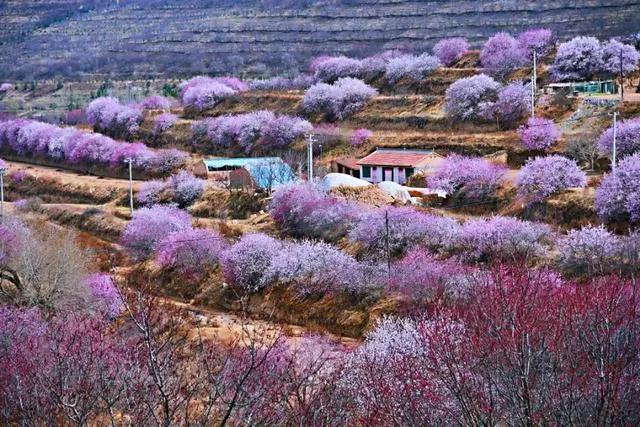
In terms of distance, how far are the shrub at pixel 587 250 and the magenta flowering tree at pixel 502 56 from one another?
21.6 meters

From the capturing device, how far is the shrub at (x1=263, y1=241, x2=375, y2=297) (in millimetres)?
24500

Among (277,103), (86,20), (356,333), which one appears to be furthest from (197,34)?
(356,333)

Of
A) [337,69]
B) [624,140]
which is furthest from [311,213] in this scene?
[337,69]

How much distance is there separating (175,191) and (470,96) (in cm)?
1298

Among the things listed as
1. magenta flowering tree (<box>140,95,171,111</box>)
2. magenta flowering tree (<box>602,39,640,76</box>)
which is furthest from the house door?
magenta flowering tree (<box>140,95,171,111</box>)

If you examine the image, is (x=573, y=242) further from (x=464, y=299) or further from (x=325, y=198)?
(x=325, y=198)

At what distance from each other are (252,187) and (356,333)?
14060 mm

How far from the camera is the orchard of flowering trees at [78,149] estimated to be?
44469mm

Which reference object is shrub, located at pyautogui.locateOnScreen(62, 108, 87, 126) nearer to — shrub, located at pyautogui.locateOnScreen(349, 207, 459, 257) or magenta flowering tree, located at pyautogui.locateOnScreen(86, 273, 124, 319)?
shrub, located at pyautogui.locateOnScreen(349, 207, 459, 257)

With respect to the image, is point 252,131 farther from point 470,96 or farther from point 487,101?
point 487,101

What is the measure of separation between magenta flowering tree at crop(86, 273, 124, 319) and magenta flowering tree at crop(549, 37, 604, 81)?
24299mm

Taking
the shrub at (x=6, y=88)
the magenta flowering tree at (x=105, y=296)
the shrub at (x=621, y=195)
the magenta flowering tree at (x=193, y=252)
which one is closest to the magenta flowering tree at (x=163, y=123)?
the magenta flowering tree at (x=193, y=252)

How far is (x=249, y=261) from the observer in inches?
1060

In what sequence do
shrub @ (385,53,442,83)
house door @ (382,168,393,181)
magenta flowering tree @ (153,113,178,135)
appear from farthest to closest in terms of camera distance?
magenta flowering tree @ (153,113,178,135) → shrub @ (385,53,442,83) → house door @ (382,168,393,181)
